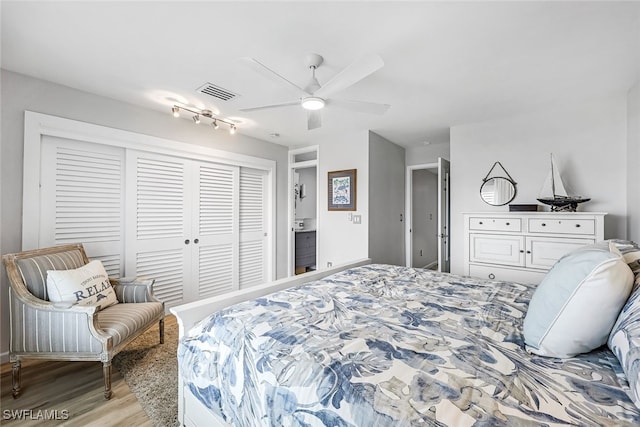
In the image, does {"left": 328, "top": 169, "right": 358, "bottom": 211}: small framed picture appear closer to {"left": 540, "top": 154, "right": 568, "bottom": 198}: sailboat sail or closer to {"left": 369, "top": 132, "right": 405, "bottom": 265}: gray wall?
{"left": 369, "top": 132, "right": 405, "bottom": 265}: gray wall

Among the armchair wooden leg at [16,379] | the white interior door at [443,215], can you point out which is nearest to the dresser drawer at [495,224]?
the white interior door at [443,215]

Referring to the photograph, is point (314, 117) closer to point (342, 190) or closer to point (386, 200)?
point (342, 190)

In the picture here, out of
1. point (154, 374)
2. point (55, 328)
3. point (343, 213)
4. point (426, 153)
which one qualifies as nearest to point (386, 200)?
point (343, 213)

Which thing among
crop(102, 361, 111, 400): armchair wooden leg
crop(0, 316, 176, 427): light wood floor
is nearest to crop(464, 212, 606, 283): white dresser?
crop(0, 316, 176, 427): light wood floor

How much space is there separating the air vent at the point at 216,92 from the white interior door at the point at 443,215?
265 centimetres

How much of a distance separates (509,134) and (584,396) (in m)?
3.25

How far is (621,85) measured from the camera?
7.95 feet

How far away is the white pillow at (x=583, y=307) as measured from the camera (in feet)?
2.97

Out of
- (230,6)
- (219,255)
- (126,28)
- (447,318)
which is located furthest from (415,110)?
(219,255)

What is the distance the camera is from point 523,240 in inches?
110

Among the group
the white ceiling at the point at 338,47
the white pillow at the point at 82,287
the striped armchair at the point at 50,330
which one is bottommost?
the striped armchair at the point at 50,330

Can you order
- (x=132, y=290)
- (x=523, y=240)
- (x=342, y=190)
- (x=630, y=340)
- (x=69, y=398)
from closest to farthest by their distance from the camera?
(x=630, y=340)
(x=69, y=398)
(x=132, y=290)
(x=523, y=240)
(x=342, y=190)

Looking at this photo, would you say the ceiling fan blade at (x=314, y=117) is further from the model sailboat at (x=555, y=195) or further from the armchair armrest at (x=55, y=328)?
the model sailboat at (x=555, y=195)

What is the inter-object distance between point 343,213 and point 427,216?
8.45 feet
